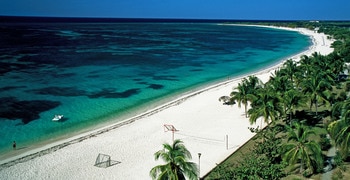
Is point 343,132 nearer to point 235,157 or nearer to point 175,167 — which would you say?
point 235,157

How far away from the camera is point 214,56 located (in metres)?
108

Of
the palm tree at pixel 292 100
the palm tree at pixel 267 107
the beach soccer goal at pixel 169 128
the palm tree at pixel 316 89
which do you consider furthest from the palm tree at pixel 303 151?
the beach soccer goal at pixel 169 128

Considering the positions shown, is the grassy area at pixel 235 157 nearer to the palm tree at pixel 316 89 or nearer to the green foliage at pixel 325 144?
the green foliage at pixel 325 144

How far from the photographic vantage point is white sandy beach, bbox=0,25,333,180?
97.8ft

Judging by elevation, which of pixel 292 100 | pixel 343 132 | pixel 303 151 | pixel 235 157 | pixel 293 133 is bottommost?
pixel 235 157

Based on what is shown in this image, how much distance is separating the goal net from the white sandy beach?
0.55 metres

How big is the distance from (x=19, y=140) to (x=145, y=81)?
33348 millimetres

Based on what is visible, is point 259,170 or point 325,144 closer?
point 259,170

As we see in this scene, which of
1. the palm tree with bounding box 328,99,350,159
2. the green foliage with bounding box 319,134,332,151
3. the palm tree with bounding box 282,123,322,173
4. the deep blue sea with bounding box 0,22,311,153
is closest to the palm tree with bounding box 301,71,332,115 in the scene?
the green foliage with bounding box 319,134,332,151

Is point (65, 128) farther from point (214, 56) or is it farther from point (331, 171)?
point (214, 56)

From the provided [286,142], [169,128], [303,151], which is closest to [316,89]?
[286,142]

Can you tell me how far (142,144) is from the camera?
117 feet

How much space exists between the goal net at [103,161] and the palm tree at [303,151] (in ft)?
51.5

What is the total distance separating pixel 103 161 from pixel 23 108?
2378 centimetres
